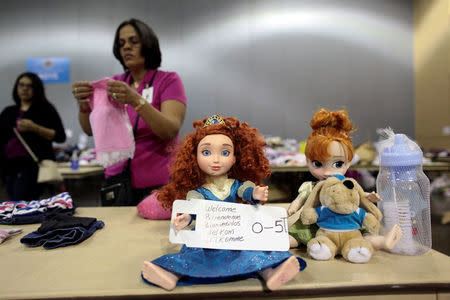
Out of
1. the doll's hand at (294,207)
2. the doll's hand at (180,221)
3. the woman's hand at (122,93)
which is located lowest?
the doll's hand at (294,207)

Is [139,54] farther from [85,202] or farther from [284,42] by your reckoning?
[284,42]

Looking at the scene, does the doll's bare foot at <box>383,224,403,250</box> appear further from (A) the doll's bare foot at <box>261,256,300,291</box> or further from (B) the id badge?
(B) the id badge

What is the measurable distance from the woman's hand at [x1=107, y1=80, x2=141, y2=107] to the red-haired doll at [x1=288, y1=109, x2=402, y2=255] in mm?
651

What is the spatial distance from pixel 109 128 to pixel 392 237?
1.02 metres

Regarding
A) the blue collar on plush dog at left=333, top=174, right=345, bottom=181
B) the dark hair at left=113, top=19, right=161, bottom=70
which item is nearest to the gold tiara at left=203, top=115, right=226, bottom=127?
the blue collar on plush dog at left=333, top=174, right=345, bottom=181

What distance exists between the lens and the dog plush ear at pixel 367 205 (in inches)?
33.4

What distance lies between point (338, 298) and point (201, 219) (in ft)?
1.05

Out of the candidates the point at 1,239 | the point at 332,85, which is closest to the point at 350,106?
the point at 332,85

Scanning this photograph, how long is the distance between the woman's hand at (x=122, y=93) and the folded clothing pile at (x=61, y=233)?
438 mm

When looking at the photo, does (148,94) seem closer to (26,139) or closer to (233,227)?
(233,227)

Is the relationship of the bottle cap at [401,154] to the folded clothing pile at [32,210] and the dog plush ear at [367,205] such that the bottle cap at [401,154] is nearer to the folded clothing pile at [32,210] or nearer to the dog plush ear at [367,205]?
the dog plush ear at [367,205]

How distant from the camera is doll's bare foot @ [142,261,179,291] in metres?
0.63

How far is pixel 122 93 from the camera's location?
1183 mm

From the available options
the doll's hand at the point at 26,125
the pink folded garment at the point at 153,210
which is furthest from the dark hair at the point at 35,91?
the pink folded garment at the point at 153,210
